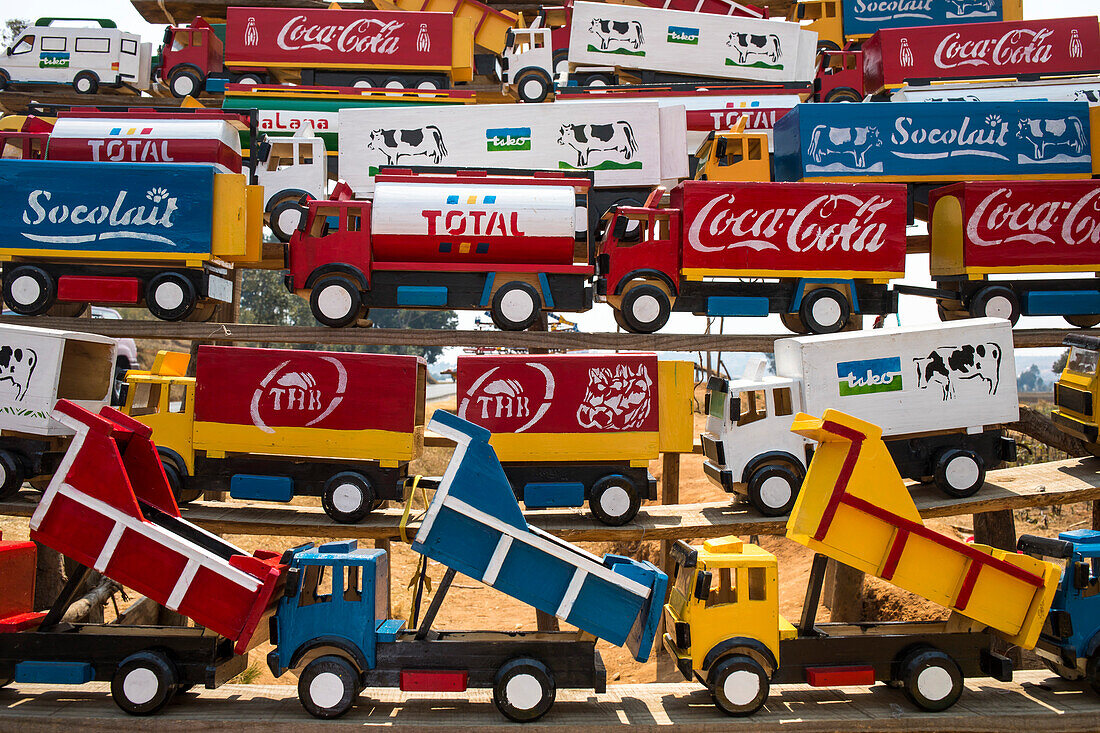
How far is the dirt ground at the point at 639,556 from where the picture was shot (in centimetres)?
1484

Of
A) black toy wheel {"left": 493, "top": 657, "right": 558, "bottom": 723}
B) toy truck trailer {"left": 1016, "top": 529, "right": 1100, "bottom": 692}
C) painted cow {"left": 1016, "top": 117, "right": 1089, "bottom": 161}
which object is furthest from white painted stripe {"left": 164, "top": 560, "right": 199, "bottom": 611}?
painted cow {"left": 1016, "top": 117, "right": 1089, "bottom": 161}

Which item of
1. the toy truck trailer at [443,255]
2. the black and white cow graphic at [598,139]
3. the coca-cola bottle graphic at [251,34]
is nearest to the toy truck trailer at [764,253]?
the toy truck trailer at [443,255]

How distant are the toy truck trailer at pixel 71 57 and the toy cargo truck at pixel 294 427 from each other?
11.7 m

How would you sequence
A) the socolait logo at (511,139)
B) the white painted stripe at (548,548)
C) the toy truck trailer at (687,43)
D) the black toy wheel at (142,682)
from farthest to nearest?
the toy truck trailer at (687,43) → the socolait logo at (511,139) → the black toy wheel at (142,682) → the white painted stripe at (548,548)

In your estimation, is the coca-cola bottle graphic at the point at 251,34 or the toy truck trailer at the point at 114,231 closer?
the toy truck trailer at the point at 114,231

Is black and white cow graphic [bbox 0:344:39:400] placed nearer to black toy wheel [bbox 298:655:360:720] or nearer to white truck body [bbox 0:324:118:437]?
white truck body [bbox 0:324:118:437]

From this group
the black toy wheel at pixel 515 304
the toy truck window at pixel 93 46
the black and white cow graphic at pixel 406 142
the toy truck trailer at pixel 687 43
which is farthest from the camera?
the toy truck window at pixel 93 46

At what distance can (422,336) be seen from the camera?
9766 millimetres

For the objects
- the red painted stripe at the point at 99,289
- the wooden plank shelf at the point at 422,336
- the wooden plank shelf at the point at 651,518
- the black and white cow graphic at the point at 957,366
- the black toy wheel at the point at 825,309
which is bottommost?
the wooden plank shelf at the point at 651,518

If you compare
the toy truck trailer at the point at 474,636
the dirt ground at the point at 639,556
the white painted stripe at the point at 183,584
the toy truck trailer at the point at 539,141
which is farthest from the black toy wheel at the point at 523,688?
the toy truck trailer at the point at 539,141

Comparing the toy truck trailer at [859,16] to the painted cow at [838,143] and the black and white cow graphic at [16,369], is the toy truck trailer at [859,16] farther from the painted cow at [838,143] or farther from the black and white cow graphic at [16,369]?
the black and white cow graphic at [16,369]

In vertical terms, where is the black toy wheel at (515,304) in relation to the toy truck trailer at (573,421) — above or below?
above

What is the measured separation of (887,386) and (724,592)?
318 centimetres

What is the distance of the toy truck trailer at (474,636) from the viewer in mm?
6598
